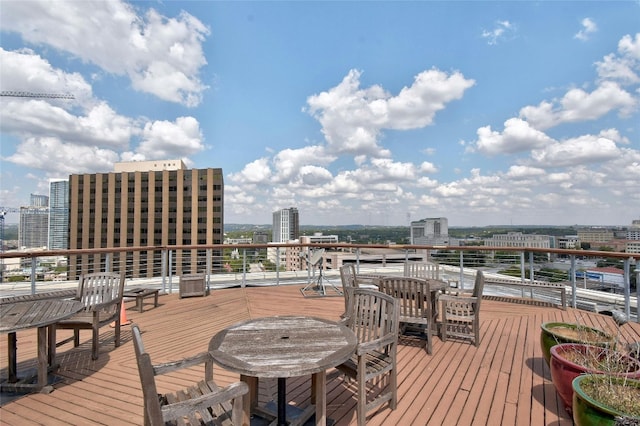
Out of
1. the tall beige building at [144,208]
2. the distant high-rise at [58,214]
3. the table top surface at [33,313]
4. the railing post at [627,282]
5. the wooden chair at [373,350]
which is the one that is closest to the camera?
the wooden chair at [373,350]

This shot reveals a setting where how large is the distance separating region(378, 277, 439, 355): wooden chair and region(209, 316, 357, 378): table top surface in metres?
1.47

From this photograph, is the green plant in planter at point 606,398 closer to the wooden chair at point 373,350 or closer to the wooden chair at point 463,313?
the wooden chair at point 373,350

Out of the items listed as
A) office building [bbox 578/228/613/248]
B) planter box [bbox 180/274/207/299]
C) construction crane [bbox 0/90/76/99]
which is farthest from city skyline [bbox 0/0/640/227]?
construction crane [bbox 0/90/76/99]

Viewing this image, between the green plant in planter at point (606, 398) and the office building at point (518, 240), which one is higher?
the office building at point (518, 240)

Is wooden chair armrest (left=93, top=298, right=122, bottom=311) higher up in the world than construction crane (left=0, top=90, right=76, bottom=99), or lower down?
lower down

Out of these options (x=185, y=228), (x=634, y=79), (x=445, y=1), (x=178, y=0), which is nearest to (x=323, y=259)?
(x=445, y=1)

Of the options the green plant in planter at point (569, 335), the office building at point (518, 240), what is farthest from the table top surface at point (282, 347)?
the office building at point (518, 240)

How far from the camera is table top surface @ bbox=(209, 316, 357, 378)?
1.55 meters

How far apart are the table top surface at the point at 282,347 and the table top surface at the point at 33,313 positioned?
5.42 feet

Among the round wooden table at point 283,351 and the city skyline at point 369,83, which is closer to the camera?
the round wooden table at point 283,351

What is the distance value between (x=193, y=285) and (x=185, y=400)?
522 centimetres

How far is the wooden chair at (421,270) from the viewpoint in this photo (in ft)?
16.0

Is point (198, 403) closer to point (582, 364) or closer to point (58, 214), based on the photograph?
point (582, 364)

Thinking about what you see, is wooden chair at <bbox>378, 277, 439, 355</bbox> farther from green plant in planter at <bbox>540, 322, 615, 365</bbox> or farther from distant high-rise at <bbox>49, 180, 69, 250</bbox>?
distant high-rise at <bbox>49, 180, 69, 250</bbox>
